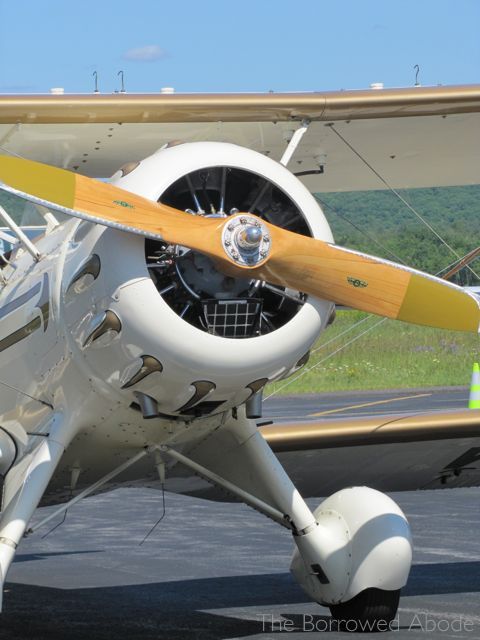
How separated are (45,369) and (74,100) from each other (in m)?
1.52

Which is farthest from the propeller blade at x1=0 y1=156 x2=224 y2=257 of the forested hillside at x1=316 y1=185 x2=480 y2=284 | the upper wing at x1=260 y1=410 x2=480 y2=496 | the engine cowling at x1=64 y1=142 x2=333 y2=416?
the forested hillside at x1=316 y1=185 x2=480 y2=284

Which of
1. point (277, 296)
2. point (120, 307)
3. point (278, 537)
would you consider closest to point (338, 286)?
point (277, 296)

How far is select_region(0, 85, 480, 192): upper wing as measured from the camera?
8.06m

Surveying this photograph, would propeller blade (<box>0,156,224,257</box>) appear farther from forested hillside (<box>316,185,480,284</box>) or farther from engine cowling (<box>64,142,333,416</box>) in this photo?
forested hillside (<box>316,185,480,284</box>)

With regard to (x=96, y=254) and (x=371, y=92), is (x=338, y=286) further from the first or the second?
(x=371, y=92)

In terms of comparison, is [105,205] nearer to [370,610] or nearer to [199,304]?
[199,304]

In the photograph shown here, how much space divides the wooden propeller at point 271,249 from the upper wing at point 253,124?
1161 millimetres

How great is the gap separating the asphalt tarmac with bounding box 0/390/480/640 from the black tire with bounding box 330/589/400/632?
0.10m

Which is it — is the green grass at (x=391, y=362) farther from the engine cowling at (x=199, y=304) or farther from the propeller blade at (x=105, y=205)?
the propeller blade at (x=105, y=205)

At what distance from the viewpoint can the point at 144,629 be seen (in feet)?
28.8

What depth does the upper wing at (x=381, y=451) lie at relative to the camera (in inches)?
368

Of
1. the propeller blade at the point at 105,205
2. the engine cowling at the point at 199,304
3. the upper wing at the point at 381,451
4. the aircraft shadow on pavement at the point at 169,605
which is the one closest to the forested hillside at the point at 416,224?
the upper wing at the point at 381,451

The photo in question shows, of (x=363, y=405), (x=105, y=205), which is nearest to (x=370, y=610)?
(x=105, y=205)

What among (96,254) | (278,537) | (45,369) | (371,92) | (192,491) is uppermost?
(371,92)
